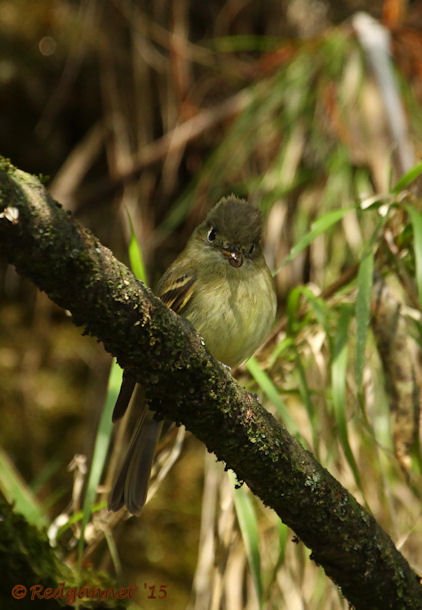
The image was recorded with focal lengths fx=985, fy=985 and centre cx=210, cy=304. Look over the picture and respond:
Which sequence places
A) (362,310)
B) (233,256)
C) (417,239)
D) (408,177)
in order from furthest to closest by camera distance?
(233,256)
(408,177)
(417,239)
(362,310)

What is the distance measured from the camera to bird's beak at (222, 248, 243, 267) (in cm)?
330

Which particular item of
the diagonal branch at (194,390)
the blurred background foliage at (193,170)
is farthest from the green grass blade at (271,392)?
the diagonal branch at (194,390)

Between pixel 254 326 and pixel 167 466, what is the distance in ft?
1.89

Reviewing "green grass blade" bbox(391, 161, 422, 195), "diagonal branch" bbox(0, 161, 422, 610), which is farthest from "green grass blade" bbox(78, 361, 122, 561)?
"green grass blade" bbox(391, 161, 422, 195)

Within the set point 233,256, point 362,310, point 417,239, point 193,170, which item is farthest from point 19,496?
point 193,170

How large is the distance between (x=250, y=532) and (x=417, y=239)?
1055 millimetres

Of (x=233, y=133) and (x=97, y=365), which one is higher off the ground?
(x=233, y=133)

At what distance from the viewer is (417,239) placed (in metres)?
3.07

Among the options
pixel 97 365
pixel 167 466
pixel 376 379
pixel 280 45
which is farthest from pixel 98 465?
pixel 280 45

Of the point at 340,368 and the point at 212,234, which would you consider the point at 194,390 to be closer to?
the point at 340,368

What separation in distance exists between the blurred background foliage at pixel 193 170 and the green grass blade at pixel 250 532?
40 centimetres

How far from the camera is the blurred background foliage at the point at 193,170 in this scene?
3877mm

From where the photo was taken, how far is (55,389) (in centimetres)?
498

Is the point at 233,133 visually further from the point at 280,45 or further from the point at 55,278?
the point at 55,278
